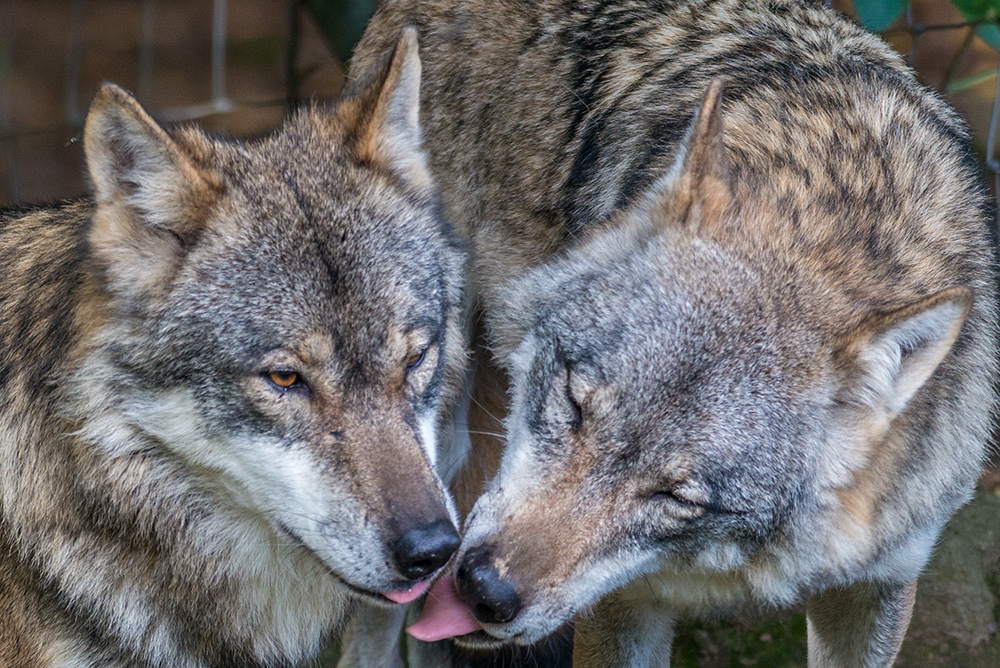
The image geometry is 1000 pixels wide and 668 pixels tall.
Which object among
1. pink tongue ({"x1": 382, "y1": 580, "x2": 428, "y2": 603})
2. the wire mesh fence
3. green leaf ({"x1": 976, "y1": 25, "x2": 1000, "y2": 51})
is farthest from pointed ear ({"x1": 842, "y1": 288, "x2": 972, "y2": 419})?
the wire mesh fence

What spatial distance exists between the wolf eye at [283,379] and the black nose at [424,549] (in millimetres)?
506

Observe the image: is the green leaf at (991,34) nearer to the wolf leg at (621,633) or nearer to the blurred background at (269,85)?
the blurred background at (269,85)

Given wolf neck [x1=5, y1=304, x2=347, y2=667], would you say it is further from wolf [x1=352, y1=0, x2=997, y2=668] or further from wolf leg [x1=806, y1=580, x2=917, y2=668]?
wolf leg [x1=806, y1=580, x2=917, y2=668]

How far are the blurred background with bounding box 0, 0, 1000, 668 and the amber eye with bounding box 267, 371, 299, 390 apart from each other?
258 centimetres

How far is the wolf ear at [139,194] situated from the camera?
247 centimetres

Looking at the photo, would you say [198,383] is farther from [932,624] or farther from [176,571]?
[932,624]

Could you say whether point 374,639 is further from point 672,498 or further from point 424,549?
point 672,498

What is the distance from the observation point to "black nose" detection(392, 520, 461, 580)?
253cm

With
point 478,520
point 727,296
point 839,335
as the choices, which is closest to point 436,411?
point 478,520

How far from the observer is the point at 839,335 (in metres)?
2.67

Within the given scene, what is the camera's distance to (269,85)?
319 inches

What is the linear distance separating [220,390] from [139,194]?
0.55m

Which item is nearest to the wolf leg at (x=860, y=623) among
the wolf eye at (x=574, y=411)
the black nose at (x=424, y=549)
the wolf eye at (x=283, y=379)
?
the wolf eye at (x=574, y=411)

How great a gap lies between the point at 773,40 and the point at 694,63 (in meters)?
0.30
